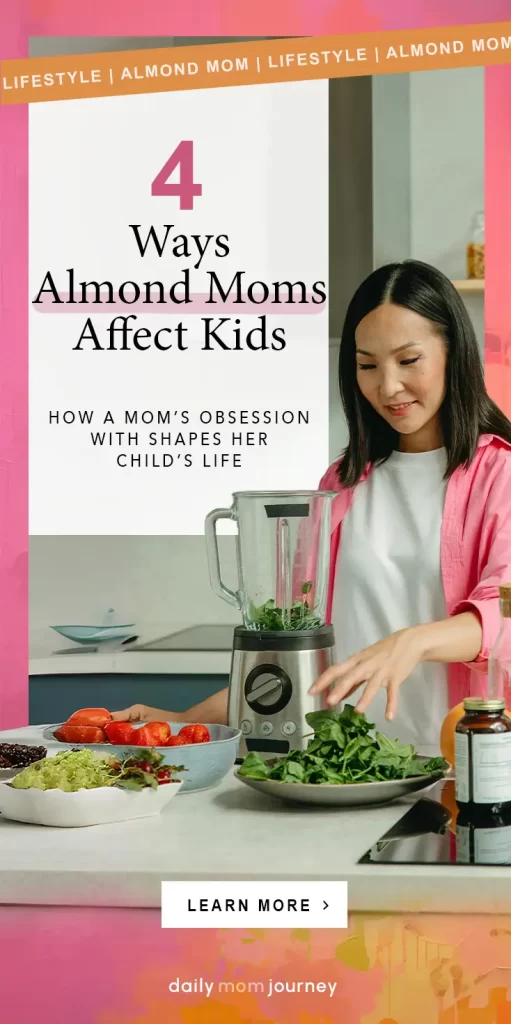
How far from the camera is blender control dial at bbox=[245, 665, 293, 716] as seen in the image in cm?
132

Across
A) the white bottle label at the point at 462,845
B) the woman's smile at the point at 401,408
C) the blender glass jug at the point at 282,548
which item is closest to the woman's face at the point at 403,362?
the woman's smile at the point at 401,408

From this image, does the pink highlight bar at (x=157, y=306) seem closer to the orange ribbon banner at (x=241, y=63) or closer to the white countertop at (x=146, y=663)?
the orange ribbon banner at (x=241, y=63)

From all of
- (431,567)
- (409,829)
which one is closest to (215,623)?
(431,567)

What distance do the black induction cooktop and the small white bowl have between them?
0.73 ft

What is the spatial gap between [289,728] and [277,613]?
0.50 feet

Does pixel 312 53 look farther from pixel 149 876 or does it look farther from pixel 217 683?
pixel 149 876

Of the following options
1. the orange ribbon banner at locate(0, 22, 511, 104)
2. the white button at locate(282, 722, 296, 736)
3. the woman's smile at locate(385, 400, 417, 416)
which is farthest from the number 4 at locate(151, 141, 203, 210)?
the white button at locate(282, 722, 296, 736)

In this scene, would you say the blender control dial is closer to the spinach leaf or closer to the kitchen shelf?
the spinach leaf

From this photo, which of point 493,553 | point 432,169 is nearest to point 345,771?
point 493,553

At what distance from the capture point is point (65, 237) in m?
2.65

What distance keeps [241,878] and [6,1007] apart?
0.82 ft

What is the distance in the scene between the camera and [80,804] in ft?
3.46

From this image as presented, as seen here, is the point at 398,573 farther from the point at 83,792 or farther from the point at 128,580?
the point at 128,580

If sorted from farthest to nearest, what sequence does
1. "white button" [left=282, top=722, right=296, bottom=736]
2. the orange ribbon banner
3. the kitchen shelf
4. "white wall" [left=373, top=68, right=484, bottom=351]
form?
"white wall" [left=373, top=68, right=484, bottom=351] < the kitchen shelf < the orange ribbon banner < "white button" [left=282, top=722, right=296, bottom=736]
